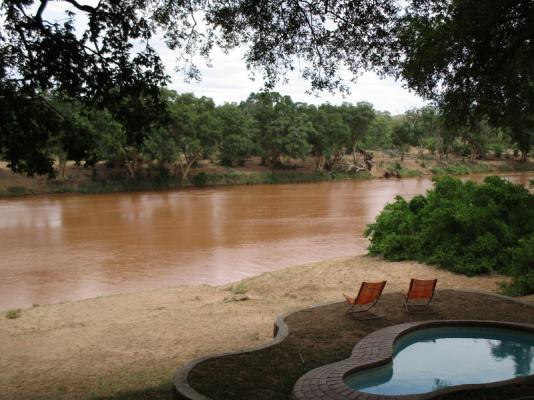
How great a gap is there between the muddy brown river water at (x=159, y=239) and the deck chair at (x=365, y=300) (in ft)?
22.4

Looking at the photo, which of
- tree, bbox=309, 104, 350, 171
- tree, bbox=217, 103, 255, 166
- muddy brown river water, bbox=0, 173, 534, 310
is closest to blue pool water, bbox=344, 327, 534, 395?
muddy brown river water, bbox=0, 173, 534, 310

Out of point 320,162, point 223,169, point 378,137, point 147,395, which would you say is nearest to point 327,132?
point 320,162

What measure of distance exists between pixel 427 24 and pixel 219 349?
6.46m

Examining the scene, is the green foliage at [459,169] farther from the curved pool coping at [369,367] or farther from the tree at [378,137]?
the curved pool coping at [369,367]

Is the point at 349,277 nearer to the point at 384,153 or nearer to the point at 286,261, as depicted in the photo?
the point at 286,261

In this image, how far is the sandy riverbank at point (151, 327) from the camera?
746 centimetres

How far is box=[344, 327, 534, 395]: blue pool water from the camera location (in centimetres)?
656

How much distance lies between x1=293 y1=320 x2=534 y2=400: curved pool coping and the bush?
396 centimetres

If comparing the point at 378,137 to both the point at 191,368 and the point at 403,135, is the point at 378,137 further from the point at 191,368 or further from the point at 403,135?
the point at 191,368

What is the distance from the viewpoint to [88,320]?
10.8 m

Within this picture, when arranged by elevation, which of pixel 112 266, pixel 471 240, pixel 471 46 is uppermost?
pixel 471 46

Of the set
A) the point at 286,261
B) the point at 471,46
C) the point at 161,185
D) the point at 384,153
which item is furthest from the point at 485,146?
the point at 471,46

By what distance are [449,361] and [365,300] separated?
6.61 ft

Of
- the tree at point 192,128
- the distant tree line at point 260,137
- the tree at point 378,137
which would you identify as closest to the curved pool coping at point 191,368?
the distant tree line at point 260,137
